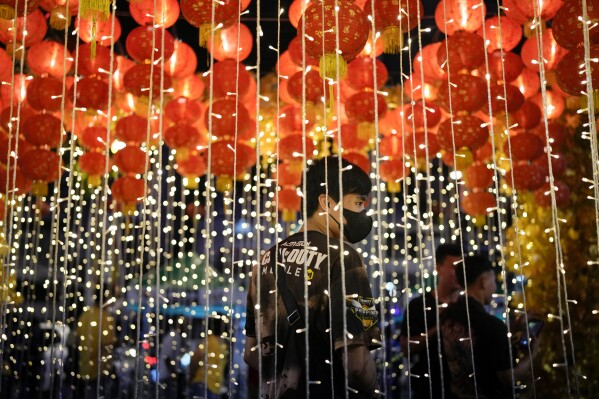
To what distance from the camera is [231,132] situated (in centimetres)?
371

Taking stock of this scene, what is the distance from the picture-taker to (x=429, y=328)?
289cm

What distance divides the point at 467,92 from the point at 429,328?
4.03ft

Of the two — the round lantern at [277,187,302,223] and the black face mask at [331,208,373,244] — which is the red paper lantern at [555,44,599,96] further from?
the round lantern at [277,187,302,223]

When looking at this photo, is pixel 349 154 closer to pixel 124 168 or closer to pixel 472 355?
pixel 124 168

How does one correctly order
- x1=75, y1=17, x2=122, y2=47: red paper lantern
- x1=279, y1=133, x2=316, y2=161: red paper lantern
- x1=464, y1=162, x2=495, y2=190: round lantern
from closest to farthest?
x1=75, y1=17, x2=122, y2=47: red paper lantern, x1=464, y1=162, x2=495, y2=190: round lantern, x1=279, y1=133, x2=316, y2=161: red paper lantern

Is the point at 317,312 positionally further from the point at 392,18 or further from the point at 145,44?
the point at 145,44

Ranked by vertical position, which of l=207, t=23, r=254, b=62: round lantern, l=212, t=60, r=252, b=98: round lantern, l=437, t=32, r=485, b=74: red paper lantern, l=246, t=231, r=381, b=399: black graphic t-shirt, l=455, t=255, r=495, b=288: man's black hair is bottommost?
l=246, t=231, r=381, b=399: black graphic t-shirt

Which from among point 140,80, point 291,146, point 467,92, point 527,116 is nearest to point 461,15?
point 467,92

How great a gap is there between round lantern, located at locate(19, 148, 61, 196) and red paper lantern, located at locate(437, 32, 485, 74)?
213cm

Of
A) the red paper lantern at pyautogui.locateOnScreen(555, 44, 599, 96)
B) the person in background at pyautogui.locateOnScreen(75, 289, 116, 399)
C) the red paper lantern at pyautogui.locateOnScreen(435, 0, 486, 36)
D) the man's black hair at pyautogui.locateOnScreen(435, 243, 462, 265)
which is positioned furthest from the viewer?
the person in background at pyautogui.locateOnScreen(75, 289, 116, 399)

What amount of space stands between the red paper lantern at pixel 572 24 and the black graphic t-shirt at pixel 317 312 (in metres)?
1.56

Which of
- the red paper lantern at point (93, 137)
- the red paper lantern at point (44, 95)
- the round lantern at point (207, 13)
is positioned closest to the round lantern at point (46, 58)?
the red paper lantern at point (44, 95)

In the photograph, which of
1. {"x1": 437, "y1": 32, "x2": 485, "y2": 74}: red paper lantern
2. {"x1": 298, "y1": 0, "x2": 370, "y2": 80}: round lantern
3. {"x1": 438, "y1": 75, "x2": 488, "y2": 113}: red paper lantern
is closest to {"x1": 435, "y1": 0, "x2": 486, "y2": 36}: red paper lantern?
{"x1": 437, "y1": 32, "x2": 485, "y2": 74}: red paper lantern

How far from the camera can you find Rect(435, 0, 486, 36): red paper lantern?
331 cm
